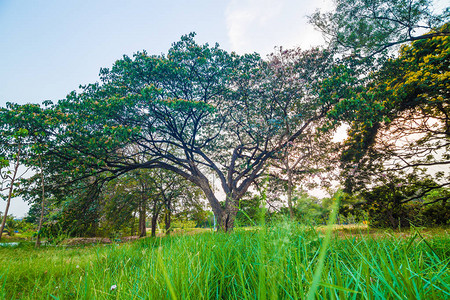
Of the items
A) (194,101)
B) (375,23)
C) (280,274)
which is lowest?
(280,274)

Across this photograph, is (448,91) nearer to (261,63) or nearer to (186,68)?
(261,63)

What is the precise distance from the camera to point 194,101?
A: 7711 mm

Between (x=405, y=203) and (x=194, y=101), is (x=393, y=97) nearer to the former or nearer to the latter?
(x=405, y=203)

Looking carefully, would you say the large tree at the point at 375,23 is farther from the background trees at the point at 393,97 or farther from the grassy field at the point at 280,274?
the grassy field at the point at 280,274

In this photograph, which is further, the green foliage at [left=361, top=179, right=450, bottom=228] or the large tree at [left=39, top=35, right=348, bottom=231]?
the green foliage at [left=361, top=179, right=450, bottom=228]

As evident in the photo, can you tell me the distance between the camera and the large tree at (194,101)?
7.37 metres

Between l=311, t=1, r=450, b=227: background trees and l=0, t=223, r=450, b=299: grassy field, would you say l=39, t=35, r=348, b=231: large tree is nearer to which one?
l=311, t=1, r=450, b=227: background trees

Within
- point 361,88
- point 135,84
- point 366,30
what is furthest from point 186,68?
point 366,30

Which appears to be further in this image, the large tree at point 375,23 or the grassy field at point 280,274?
the large tree at point 375,23

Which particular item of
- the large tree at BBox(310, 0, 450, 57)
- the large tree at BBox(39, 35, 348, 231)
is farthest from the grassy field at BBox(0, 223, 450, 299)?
the large tree at BBox(310, 0, 450, 57)

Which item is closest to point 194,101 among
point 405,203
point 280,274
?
point 280,274

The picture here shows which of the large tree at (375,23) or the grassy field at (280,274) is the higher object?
the large tree at (375,23)

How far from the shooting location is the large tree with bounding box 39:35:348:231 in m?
7.37

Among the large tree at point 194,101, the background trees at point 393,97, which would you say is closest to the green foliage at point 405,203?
the background trees at point 393,97
